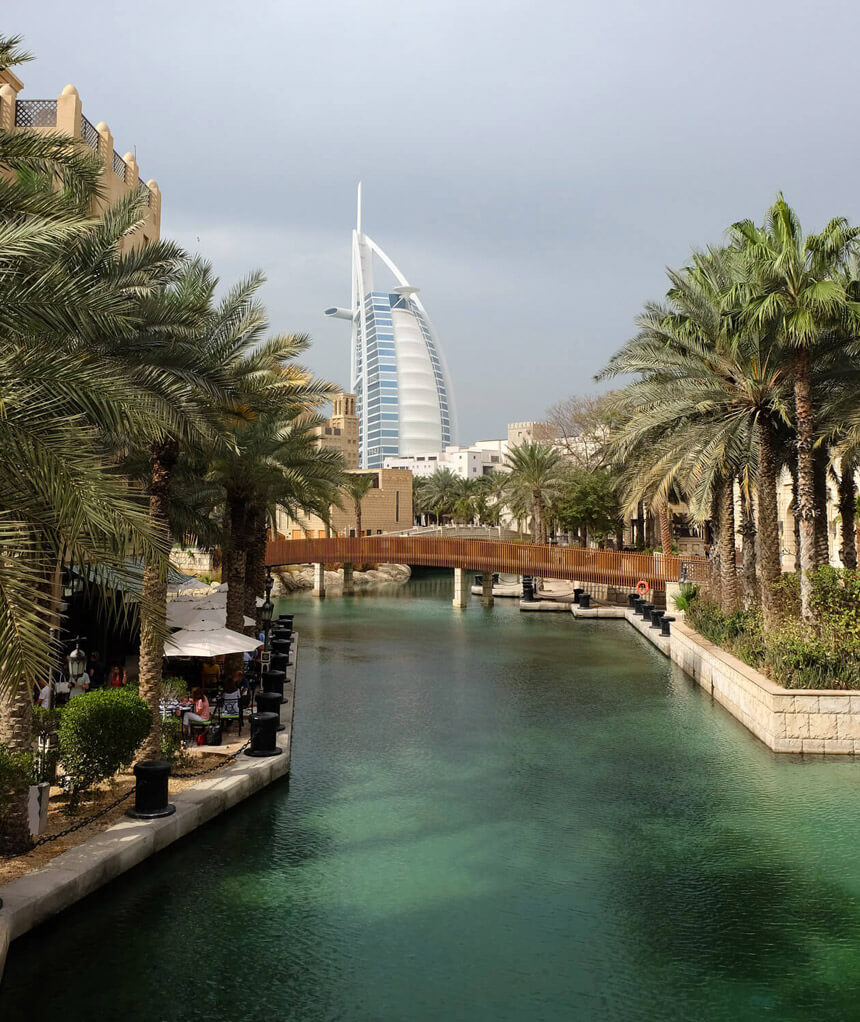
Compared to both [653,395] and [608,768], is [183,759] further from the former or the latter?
[653,395]

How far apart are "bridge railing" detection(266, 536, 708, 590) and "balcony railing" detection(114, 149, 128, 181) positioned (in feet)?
72.5

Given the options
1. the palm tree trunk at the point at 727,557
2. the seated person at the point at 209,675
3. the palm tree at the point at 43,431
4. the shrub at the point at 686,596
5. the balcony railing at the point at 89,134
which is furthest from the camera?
the shrub at the point at 686,596

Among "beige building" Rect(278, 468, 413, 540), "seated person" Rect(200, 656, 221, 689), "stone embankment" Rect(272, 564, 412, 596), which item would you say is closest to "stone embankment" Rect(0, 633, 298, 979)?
"seated person" Rect(200, 656, 221, 689)

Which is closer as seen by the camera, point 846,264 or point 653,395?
point 846,264

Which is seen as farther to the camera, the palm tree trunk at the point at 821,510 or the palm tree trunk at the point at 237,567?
the palm tree trunk at the point at 237,567

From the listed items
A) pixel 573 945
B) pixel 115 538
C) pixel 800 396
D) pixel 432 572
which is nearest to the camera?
pixel 115 538

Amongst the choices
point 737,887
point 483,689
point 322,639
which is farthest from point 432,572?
point 737,887

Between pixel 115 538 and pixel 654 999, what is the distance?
5741 mm

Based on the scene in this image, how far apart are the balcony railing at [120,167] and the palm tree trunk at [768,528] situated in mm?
16678

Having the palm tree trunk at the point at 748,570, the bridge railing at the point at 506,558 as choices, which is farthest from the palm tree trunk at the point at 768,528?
the bridge railing at the point at 506,558

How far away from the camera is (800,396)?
57.7ft

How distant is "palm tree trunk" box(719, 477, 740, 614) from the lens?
22.8 metres

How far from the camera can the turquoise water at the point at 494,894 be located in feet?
23.6

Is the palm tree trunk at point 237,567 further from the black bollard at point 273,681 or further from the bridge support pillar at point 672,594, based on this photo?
the bridge support pillar at point 672,594
